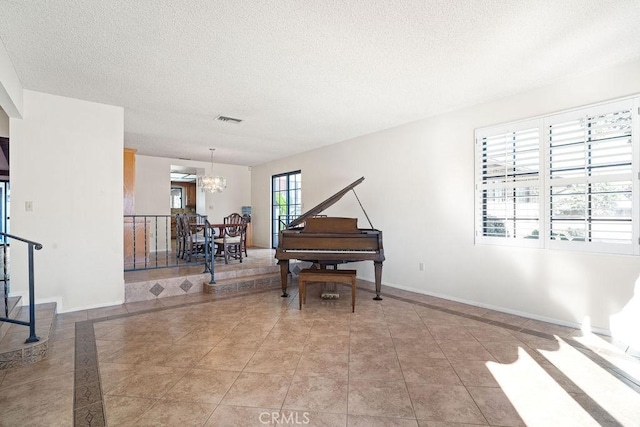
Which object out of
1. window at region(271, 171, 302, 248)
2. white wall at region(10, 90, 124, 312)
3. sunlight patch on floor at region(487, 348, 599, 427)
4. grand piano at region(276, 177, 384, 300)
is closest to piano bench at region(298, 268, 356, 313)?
grand piano at region(276, 177, 384, 300)

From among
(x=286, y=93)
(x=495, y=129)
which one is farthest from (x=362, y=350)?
(x=495, y=129)

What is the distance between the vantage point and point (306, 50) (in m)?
2.67

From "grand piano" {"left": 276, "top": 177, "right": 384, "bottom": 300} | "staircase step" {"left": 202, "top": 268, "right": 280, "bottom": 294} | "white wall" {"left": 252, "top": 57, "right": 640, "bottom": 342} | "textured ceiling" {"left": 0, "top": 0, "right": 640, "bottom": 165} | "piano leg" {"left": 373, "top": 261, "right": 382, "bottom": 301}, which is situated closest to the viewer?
"textured ceiling" {"left": 0, "top": 0, "right": 640, "bottom": 165}

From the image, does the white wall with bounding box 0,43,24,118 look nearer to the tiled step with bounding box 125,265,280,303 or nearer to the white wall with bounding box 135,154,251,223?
the tiled step with bounding box 125,265,280,303

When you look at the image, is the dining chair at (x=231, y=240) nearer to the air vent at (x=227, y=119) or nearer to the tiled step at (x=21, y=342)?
the air vent at (x=227, y=119)

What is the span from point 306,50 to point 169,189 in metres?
6.21

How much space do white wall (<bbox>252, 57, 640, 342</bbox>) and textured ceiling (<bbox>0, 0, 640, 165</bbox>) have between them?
0.28 meters

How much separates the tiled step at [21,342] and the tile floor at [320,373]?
0.10 meters

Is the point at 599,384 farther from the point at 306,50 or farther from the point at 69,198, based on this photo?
the point at 69,198

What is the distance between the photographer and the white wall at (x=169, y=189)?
7.34m

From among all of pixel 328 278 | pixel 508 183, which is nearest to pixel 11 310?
pixel 328 278

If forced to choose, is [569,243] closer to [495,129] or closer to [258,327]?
[495,129]

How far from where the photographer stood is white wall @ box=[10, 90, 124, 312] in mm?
3455

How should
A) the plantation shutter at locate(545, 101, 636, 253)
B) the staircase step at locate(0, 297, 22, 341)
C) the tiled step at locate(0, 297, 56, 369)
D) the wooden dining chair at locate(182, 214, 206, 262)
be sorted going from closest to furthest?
the tiled step at locate(0, 297, 56, 369) → the staircase step at locate(0, 297, 22, 341) → the plantation shutter at locate(545, 101, 636, 253) → the wooden dining chair at locate(182, 214, 206, 262)
